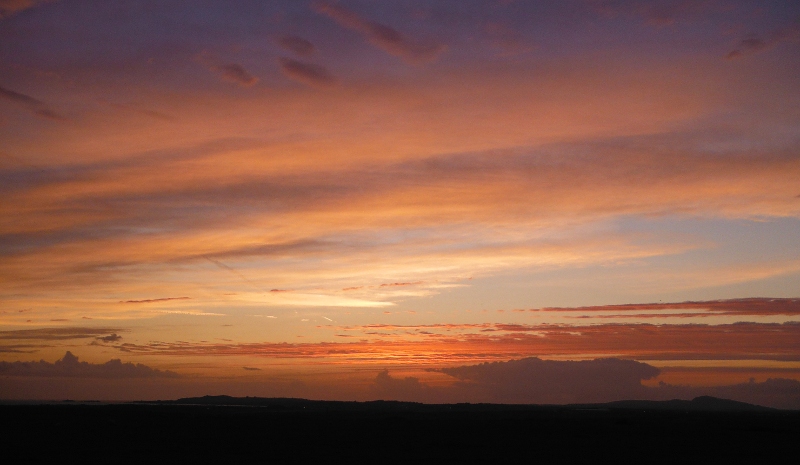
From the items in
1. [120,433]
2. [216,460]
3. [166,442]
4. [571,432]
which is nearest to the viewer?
[216,460]

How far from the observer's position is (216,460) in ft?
196

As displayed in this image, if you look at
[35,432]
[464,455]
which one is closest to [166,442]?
[35,432]

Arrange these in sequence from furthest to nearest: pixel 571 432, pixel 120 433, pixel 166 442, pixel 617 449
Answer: pixel 571 432 < pixel 120 433 < pixel 166 442 < pixel 617 449

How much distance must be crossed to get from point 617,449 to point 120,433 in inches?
2632

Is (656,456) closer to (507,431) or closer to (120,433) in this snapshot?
(507,431)

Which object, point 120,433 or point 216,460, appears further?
point 120,433

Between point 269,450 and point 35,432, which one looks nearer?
point 269,450

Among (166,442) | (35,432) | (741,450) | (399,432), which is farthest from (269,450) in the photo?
(741,450)

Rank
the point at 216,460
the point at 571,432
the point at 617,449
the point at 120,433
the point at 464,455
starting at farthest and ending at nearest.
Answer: the point at 571,432, the point at 120,433, the point at 617,449, the point at 464,455, the point at 216,460

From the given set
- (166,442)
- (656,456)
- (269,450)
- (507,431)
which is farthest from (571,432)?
(166,442)

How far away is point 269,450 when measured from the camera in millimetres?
68875

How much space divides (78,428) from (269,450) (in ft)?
171

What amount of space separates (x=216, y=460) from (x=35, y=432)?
168ft

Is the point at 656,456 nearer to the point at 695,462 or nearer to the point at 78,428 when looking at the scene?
the point at 695,462
